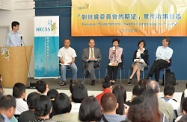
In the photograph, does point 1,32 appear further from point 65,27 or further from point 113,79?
point 113,79

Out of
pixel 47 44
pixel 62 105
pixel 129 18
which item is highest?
pixel 129 18

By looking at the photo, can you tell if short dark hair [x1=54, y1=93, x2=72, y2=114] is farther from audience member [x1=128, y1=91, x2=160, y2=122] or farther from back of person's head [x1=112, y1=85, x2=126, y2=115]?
audience member [x1=128, y1=91, x2=160, y2=122]

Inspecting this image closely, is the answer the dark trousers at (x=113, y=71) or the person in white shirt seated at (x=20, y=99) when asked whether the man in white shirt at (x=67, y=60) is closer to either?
the dark trousers at (x=113, y=71)

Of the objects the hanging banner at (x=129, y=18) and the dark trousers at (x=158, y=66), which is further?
the hanging banner at (x=129, y=18)

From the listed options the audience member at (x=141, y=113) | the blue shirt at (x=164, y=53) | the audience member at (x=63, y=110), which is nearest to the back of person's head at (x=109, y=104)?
the audience member at (x=63, y=110)

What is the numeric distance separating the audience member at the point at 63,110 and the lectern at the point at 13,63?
13.3ft

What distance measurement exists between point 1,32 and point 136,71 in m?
4.17

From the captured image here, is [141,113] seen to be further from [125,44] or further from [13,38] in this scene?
[125,44]

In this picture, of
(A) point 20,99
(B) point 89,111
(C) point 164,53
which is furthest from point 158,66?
(B) point 89,111

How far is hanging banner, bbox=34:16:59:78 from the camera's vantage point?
8.02 meters

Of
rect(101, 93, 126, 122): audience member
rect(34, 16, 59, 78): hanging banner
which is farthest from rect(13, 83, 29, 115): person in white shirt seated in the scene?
rect(34, 16, 59, 78): hanging banner

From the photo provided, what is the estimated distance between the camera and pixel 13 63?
6.37m

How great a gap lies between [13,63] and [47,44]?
1.79 metres

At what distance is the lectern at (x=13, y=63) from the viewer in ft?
20.7
